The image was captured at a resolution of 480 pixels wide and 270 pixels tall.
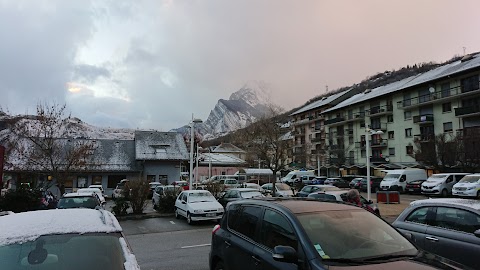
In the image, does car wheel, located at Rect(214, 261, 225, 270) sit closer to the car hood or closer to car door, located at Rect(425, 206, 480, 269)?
car door, located at Rect(425, 206, 480, 269)

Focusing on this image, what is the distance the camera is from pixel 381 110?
59.2 metres

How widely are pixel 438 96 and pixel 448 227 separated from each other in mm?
49172

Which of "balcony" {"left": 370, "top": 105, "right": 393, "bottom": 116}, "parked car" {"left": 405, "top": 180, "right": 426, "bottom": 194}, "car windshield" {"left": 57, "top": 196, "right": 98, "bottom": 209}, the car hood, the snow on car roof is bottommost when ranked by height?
"parked car" {"left": 405, "top": 180, "right": 426, "bottom": 194}

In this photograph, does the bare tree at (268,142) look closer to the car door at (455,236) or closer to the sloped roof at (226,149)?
the car door at (455,236)

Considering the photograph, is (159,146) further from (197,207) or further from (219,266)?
(219,266)

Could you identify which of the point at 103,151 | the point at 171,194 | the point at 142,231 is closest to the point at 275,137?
the point at 171,194

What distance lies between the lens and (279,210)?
4656 mm

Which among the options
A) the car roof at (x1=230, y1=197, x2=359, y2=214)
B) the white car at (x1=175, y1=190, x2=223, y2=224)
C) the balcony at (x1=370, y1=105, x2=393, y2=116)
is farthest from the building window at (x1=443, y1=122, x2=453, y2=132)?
the car roof at (x1=230, y1=197, x2=359, y2=214)

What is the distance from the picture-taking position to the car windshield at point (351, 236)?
3.90m

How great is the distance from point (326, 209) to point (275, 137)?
26.9m

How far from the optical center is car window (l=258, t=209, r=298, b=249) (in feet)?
13.8

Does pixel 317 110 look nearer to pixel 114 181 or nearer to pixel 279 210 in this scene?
pixel 114 181

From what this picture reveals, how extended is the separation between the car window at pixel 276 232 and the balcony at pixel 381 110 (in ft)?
192

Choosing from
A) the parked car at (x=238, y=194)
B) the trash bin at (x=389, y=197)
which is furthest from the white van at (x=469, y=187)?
the parked car at (x=238, y=194)
